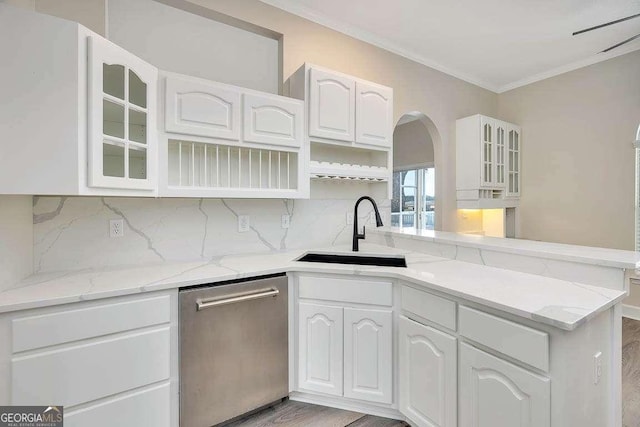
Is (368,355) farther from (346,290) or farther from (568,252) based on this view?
(568,252)

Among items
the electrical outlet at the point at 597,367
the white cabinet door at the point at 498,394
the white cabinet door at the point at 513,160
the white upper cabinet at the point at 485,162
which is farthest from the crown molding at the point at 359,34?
the electrical outlet at the point at 597,367

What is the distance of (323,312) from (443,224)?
242 centimetres

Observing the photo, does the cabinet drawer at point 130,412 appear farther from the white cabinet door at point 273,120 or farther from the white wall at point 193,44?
the white wall at point 193,44

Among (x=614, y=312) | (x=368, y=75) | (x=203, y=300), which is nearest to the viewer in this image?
(x=614, y=312)

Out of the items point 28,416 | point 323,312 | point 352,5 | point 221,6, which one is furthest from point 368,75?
point 28,416

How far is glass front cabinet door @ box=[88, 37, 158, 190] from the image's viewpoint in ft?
4.48

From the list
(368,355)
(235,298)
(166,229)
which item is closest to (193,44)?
(166,229)

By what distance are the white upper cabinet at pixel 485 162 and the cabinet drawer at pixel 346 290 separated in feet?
8.14

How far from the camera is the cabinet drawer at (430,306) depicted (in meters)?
1.33

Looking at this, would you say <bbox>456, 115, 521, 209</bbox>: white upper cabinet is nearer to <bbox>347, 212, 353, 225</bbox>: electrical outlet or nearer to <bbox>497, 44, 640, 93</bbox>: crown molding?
<bbox>497, 44, 640, 93</bbox>: crown molding

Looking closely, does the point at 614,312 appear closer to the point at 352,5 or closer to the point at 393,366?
the point at 393,366

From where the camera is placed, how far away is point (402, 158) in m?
6.03

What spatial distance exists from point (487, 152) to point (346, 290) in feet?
9.78

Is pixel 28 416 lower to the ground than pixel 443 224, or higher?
lower
